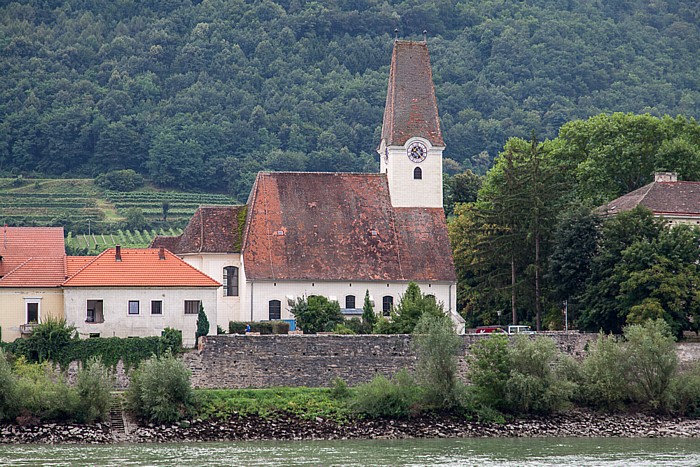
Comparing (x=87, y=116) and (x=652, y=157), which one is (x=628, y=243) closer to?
(x=652, y=157)

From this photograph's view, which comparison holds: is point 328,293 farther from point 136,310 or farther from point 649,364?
point 649,364

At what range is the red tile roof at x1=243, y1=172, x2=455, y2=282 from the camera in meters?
74.9

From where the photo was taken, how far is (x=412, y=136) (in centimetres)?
7900

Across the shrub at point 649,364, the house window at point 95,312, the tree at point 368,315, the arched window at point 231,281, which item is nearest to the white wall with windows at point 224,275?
the arched window at point 231,281

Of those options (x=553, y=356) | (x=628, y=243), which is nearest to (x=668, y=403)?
(x=553, y=356)

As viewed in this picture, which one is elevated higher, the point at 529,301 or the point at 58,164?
the point at 58,164

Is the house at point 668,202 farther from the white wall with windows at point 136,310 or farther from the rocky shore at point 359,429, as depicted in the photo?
the white wall with windows at point 136,310

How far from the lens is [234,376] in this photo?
210ft

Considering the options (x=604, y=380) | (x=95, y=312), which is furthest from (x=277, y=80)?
(x=604, y=380)

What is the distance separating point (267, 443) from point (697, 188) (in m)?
29.9

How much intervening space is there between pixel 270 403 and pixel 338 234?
1625 centimetres

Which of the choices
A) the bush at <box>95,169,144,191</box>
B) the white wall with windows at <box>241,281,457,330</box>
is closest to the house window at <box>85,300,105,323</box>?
the white wall with windows at <box>241,281,457,330</box>

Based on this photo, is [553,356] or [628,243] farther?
[628,243]

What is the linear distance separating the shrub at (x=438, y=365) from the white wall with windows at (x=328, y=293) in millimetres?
11154
